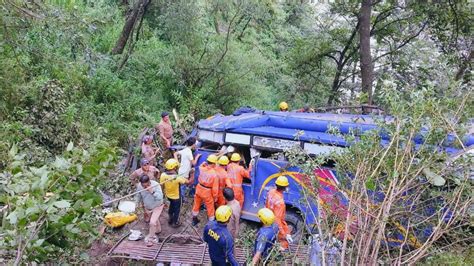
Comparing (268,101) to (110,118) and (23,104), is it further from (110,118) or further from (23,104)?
(23,104)

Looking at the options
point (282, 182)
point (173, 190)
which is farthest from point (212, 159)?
point (282, 182)

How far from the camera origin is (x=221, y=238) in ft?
17.7

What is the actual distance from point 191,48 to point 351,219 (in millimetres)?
11207

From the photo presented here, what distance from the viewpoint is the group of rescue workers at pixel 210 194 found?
566 cm

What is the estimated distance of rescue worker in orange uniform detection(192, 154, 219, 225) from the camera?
757 centimetres

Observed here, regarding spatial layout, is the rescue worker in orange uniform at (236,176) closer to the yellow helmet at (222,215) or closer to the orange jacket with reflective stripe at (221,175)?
the orange jacket with reflective stripe at (221,175)

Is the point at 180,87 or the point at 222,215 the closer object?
A: the point at 222,215

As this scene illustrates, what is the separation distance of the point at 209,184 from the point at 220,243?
224 centimetres

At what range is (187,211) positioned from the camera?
859 centimetres

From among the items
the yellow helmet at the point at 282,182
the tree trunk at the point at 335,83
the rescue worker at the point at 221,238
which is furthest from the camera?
the tree trunk at the point at 335,83

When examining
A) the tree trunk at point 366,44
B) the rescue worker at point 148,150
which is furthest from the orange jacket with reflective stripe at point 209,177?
the tree trunk at point 366,44

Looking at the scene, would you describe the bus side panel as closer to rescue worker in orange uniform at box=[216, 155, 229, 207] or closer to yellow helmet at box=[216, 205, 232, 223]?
rescue worker in orange uniform at box=[216, 155, 229, 207]

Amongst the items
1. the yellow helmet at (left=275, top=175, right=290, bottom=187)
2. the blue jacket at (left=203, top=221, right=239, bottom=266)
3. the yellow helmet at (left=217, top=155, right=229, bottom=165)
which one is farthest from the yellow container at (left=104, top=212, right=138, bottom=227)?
the yellow helmet at (left=275, top=175, right=290, bottom=187)

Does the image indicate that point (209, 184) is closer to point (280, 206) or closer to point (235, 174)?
point (235, 174)
